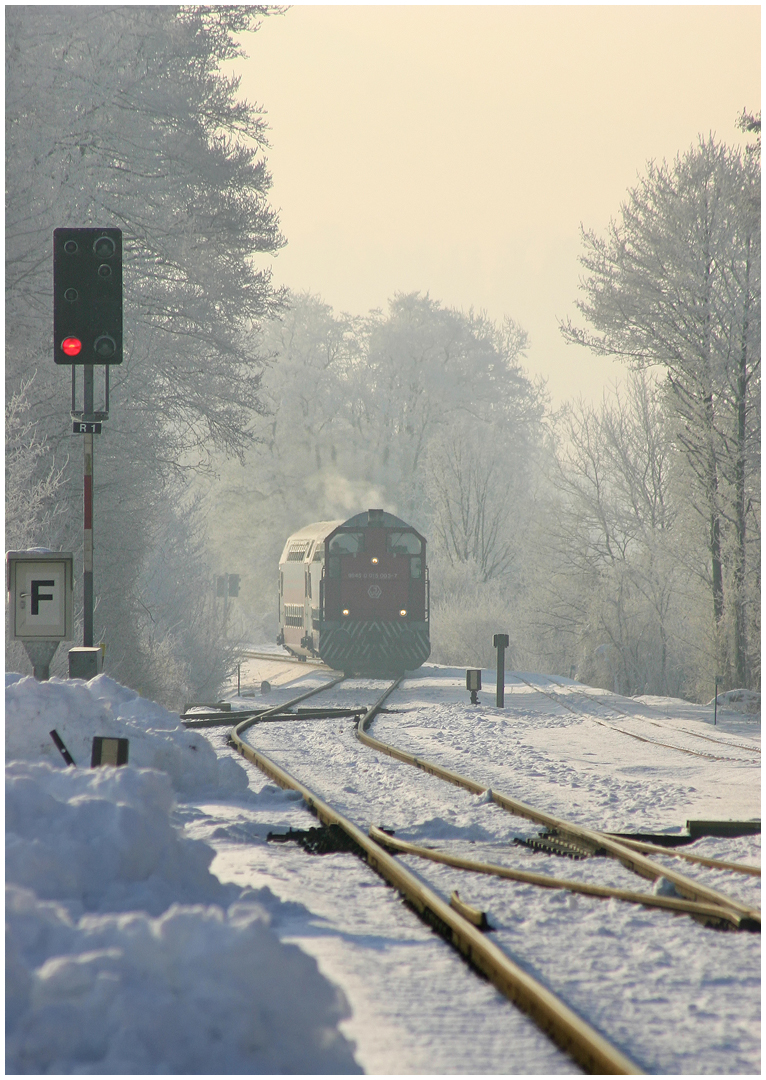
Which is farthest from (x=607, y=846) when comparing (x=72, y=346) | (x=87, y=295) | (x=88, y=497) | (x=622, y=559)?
(x=622, y=559)

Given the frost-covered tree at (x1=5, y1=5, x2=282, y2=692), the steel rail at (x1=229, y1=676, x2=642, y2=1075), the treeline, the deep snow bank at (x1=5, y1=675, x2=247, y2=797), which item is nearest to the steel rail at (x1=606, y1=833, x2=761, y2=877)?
the steel rail at (x1=229, y1=676, x2=642, y2=1075)

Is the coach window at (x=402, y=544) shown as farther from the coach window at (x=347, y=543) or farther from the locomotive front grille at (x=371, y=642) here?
the locomotive front grille at (x=371, y=642)

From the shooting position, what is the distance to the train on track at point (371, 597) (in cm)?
2494

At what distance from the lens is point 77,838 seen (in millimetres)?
5008

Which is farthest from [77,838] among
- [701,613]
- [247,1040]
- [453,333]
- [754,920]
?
[453,333]

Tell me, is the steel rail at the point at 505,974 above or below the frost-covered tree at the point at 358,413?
below

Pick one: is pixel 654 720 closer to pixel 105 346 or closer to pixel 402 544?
pixel 402 544

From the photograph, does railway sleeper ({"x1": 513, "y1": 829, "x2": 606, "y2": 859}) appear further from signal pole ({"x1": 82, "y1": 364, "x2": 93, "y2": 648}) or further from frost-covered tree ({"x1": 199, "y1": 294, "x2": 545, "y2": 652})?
frost-covered tree ({"x1": 199, "y1": 294, "x2": 545, "y2": 652})

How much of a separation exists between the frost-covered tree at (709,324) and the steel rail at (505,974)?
18766 mm

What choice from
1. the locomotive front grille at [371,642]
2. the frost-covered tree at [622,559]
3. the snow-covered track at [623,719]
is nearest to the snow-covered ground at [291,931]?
the snow-covered track at [623,719]

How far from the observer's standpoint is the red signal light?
1092 centimetres

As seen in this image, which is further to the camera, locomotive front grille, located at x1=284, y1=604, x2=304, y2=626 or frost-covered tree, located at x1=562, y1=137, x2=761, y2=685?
locomotive front grille, located at x1=284, y1=604, x2=304, y2=626

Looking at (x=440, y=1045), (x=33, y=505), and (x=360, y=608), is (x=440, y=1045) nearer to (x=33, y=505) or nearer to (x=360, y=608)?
(x=33, y=505)

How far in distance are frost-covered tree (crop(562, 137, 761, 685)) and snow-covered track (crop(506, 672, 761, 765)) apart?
14.7 ft
